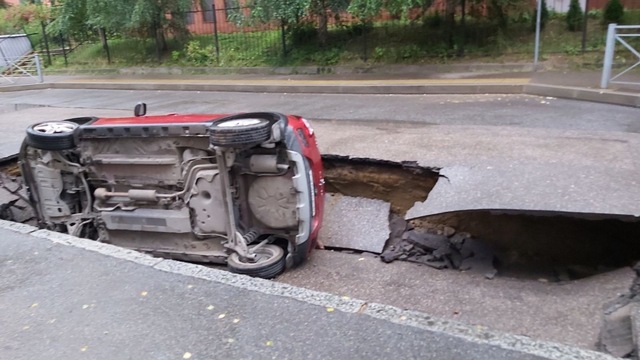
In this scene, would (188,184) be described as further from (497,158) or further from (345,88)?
(345,88)

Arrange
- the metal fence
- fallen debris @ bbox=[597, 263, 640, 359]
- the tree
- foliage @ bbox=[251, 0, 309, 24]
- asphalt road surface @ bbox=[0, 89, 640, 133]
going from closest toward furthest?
fallen debris @ bbox=[597, 263, 640, 359]
asphalt road surface @ bbox=[0, 89, 640, 133]
the metal fence
foliage @ bbox=[251, 0, 309, 24]
the tree

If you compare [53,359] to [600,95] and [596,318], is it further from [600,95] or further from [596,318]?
[600,95]

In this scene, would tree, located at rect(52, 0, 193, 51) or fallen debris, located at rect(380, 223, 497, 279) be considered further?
tree, located at rect(52, 0, 193, 51)

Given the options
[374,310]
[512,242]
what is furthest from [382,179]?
[374,310]

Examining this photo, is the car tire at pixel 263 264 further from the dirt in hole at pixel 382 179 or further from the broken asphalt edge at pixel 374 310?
the dirt in hole at pixel 382 179

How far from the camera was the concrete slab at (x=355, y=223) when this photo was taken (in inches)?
230

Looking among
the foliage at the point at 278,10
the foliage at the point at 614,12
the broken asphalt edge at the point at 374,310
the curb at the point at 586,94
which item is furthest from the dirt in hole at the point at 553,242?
the foliage at the point at 614,12

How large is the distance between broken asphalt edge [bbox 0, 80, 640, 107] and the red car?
6988 millimetres

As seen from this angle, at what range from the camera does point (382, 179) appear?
6609 millimetres

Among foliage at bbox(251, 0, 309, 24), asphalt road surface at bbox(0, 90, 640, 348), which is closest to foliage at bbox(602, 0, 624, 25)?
asphalt road surface at bbox(0, 90, 640, 348)

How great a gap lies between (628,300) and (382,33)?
46.6 feet

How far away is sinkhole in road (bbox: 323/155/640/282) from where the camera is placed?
5.01 meters

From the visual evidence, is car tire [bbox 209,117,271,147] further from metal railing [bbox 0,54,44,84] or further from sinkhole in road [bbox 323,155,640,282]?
metal railing [bbox 0,54,44,84]

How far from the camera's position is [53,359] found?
318cm
